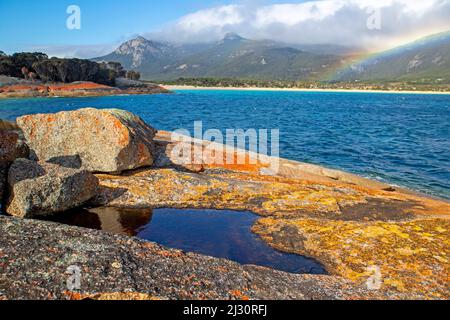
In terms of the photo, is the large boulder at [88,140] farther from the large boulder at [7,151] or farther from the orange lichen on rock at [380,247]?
the orange lichen on rock at [380,247]

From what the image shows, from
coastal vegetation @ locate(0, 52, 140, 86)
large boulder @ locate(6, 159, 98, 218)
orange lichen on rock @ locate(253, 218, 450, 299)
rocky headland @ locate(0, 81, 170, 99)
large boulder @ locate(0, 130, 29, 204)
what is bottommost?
orange lichen on rock @ locate(253, 218, 450, 299)

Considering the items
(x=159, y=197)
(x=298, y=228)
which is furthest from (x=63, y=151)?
(x=298, y=228)

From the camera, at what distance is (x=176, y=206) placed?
1388 centimetres

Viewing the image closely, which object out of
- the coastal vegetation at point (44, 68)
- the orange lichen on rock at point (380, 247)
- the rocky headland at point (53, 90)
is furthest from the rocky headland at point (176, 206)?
the coastal vegetation at point (44, 68)

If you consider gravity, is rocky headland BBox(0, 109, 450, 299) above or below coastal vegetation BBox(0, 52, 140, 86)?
below

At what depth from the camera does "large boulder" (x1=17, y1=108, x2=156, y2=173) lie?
16.0 meters

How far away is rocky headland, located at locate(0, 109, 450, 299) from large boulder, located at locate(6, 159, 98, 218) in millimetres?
35

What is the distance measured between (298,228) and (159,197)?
5740 mm

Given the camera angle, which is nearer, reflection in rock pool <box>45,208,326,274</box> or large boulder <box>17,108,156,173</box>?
reflection in rock pool <box>45,208,326,274</box>

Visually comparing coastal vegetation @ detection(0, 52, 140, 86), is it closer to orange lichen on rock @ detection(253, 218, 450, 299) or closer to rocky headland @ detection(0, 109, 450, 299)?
rocky headland @ detection(0, 109, 450, 299)

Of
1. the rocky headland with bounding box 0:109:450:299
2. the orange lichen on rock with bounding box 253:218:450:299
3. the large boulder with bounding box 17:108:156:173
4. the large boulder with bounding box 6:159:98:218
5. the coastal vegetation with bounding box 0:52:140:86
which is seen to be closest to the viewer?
the rocky headland with bounding box 0:109:450:299

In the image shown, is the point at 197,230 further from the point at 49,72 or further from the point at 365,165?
the point at 49,72

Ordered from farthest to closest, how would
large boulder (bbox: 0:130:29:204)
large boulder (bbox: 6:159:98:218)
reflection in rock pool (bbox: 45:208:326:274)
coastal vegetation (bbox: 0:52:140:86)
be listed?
coastal vegetation (bbox: 0:52:140:86) → large boulder (bbox: 0:130:29:204) → large boulder (bbox: 6:159:98:218) → reflection in rock pool (bbox: 45:208:326:274)

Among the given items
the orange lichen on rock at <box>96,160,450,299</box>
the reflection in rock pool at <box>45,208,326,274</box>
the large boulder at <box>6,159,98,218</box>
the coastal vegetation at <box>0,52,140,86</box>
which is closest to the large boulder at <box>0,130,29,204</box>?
the large boulder at <box>6,159,98,218</box>
